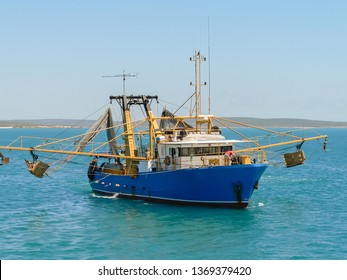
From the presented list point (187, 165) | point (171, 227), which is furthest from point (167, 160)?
point (171, 227)

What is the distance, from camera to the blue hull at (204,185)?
1523 inches

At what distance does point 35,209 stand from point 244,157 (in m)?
16.3

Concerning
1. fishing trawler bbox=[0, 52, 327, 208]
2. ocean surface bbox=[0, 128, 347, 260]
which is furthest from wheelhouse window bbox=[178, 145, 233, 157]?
ocean surface bbox=[0, 128, 347, 260]

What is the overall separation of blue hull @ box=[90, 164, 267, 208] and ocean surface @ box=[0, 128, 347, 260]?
785mm

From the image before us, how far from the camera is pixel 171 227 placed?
34.7 metres

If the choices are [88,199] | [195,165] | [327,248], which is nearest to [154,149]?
[195,165]

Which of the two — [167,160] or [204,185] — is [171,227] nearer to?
[204,185]

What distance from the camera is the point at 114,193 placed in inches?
1876

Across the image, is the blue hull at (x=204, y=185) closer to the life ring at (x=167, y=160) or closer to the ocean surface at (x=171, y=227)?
the ocean surface at (x=171, y=227)

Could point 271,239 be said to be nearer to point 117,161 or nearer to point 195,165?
point 195,165

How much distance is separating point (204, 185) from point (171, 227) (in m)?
6.14

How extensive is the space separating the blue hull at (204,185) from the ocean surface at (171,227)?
2.58ft

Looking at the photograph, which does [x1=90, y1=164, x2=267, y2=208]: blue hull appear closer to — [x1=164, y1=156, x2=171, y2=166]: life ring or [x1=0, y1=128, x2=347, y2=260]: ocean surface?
[x1=0, y1=128, x2=347, y2=260]: ocean surface

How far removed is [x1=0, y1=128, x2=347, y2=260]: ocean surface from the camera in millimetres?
28750
